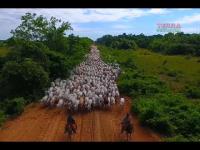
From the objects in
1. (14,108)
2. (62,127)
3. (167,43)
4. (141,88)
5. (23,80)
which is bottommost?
(62,127)

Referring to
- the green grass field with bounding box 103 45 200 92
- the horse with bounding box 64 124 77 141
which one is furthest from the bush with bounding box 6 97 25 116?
the green grass field with bounding box 103 45 200 92

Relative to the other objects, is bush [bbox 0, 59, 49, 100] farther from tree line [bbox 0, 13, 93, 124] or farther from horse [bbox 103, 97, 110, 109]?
horse [bbox 103, 97, 110, 109]

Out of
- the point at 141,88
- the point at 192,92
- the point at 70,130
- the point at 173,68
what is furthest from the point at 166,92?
the point at 173,68

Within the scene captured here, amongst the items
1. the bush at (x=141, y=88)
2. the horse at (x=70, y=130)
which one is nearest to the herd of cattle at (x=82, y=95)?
the bush at (x=141, y=88)

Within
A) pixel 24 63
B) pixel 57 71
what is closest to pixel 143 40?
pixel 57 71

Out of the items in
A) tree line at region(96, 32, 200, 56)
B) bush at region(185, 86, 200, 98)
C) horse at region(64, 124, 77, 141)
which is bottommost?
bush at region(185, 86, 200, 98)

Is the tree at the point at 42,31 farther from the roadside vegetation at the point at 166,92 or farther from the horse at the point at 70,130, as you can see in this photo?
the horse at the point at 70,130

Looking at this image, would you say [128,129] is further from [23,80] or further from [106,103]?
[23,80]
